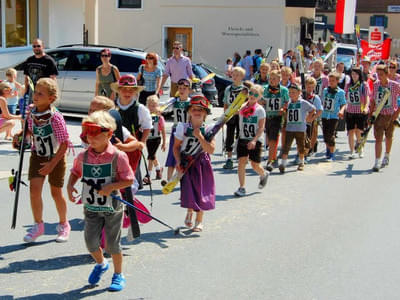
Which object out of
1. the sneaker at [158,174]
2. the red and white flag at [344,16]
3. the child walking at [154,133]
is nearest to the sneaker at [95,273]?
the child walking at [154,133]

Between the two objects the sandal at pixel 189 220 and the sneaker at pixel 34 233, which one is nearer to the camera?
the sneaker at pixel 34 233

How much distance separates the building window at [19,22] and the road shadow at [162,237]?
1378 cm

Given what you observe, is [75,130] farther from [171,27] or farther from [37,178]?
[171,27]

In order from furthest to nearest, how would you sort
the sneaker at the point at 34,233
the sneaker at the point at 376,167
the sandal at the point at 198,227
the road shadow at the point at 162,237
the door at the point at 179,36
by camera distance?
the door at the point at 179,36 < the sneaker at the point at 376,167 < the sandal at the point at 198,227 < the road shadow at the point at 162,237 < the sneaker at the point at 34,233

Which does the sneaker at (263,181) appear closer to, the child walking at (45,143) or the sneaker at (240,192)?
the sneaker at (240,192)

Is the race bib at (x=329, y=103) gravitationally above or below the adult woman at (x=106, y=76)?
below

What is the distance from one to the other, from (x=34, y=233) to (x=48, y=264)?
1.93 feet

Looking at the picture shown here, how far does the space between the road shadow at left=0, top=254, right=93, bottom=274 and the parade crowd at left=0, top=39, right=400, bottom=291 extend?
0.34 metres

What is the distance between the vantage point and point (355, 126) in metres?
12.3

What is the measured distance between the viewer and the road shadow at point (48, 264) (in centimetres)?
558

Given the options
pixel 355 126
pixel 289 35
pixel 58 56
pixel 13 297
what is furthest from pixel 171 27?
pixel 13 297

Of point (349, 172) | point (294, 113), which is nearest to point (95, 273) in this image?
point (294, 113)

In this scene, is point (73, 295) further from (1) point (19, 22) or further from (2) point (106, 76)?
(1) point (19, 22)

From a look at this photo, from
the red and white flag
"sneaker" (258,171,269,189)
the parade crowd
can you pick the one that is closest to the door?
the red and white flag
